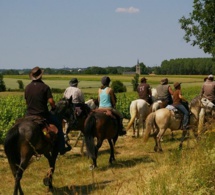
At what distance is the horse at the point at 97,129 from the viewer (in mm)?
9531

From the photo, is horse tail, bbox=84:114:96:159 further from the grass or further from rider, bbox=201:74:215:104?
rider, bbox=201:74:215:104

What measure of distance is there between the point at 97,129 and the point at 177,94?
340 centimetres

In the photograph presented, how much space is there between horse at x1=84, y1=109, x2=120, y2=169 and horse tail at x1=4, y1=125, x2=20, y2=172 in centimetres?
267

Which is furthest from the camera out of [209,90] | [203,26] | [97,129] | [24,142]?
[203,26]

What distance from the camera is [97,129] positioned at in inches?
382

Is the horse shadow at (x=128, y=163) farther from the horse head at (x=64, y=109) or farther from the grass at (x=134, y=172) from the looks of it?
the horse head at (x=64, y=109)

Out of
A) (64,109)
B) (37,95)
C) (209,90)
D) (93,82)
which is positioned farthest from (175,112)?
(93,82)

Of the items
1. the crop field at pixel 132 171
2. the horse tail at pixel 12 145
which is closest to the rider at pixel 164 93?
the crop field at pixel 132 171

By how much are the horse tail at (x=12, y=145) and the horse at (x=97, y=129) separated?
8.76 feet

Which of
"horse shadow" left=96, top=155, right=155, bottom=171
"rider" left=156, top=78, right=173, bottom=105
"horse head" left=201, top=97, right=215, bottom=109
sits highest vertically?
"rider" left=156, top=78, right=173, bottom=105

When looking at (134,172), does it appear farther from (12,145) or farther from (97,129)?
(12,145)

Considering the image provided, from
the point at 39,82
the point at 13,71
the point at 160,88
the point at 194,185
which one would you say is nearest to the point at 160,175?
the point at 194,185

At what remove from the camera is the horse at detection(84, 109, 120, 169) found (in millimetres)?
9531

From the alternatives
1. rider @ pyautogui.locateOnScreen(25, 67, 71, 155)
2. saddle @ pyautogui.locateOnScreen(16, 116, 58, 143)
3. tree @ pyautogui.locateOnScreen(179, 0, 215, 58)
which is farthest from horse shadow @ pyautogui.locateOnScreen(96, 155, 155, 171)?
tree @ pyautogui.locateOnScreen(179, 0, 215, 58)
